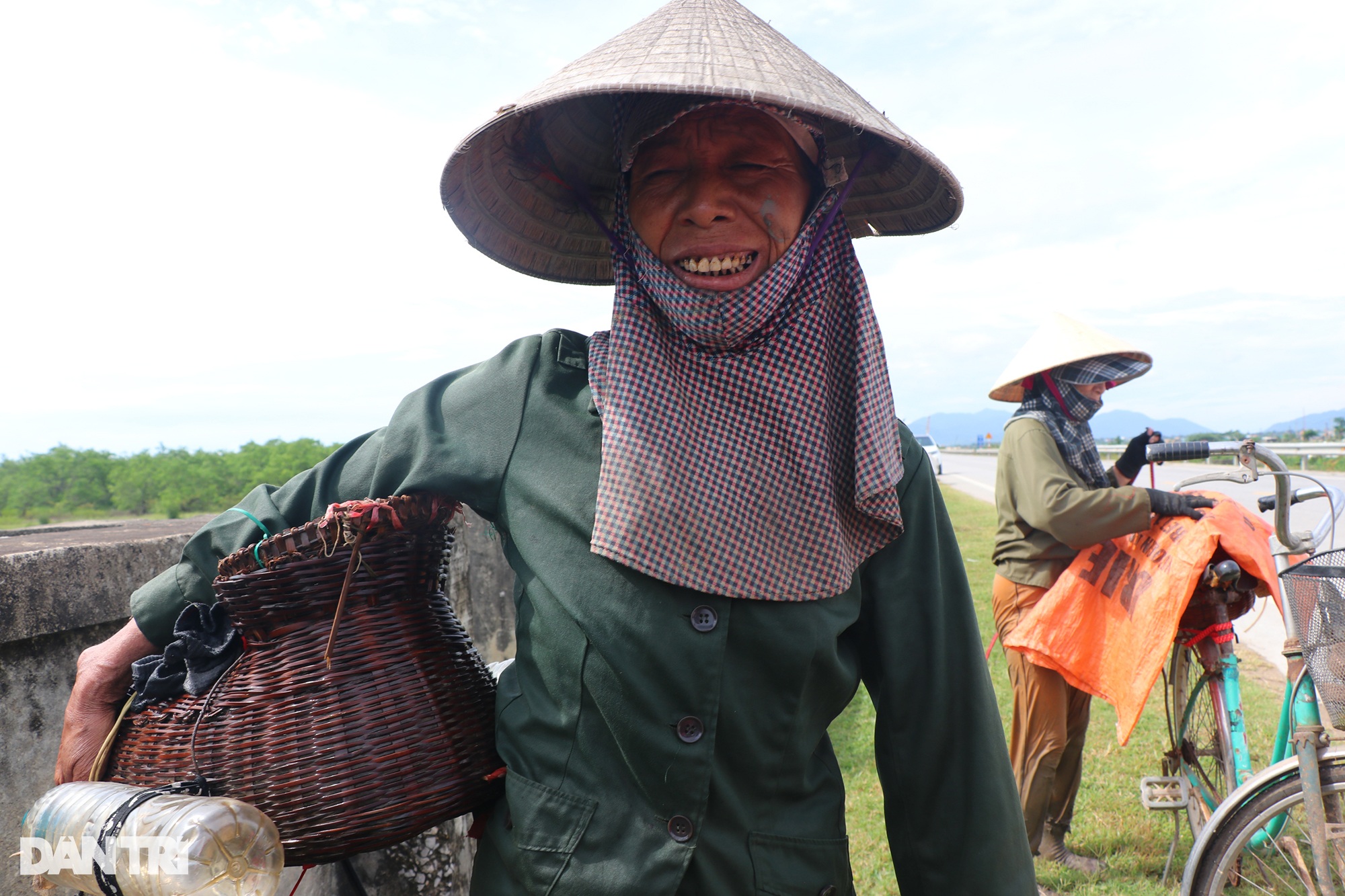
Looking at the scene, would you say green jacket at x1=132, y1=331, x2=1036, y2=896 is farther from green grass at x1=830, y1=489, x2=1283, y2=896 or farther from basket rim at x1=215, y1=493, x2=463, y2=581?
green grass at x1=830, y1=489, x2=1283, y2=896

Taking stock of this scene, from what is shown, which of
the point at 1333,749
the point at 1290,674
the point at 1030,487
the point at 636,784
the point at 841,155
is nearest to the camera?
the point at 636,784

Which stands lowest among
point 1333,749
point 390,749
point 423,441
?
point 1333,749

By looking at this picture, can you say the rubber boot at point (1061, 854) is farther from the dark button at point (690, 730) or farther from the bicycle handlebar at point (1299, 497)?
the dark button at point (690, 730)

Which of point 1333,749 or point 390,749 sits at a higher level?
point 390,749

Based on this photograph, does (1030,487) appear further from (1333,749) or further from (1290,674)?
(1333,749)

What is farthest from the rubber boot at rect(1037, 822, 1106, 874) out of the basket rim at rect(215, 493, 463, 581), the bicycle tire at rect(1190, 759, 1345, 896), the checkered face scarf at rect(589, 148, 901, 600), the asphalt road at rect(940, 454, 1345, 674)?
the basket rim at rect(215, 493, 463, 581)

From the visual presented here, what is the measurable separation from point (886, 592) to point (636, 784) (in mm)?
523

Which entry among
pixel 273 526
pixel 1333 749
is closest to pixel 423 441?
pixel 273 526

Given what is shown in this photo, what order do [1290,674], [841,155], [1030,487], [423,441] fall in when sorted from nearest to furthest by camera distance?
[423,441] < [841,155] < [1290,674] < [1030,487]

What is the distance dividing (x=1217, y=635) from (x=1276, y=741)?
42 cm

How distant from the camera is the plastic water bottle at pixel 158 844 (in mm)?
1108

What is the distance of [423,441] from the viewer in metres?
1.44

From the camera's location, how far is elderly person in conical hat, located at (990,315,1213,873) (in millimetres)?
3533

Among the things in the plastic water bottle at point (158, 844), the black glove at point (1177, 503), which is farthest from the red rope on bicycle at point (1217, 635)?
the plastic water bottle at point (158, 844)
